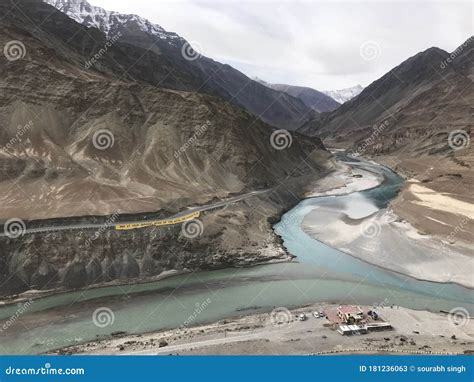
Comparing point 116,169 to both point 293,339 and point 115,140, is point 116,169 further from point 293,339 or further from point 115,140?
point 293,339

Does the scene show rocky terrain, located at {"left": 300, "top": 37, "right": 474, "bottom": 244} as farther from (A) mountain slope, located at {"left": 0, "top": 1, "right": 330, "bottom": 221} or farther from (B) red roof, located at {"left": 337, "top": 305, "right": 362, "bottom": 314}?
(A) mountain slope, located at {"left": 0, "top": 1, "right": 330, "bottom": 221}

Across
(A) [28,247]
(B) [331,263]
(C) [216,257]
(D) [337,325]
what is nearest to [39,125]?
(A) [28,247]

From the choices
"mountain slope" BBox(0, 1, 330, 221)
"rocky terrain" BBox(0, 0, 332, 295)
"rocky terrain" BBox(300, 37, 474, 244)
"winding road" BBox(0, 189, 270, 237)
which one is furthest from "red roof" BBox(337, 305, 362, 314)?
"mountain slope" BBox(0, 1, 330, 221)

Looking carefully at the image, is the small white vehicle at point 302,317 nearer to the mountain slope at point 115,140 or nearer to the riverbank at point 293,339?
the riverbank at point 293,339

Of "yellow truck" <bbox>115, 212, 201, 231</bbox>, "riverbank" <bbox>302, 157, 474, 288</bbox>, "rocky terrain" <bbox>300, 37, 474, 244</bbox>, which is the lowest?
"yellow truck" <bbox>115, 212, 201, 231</bbox>

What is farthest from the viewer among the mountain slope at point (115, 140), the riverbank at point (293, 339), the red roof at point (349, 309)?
the mountain slope at point (115, 140)

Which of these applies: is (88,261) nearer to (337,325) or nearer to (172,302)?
(172,302)

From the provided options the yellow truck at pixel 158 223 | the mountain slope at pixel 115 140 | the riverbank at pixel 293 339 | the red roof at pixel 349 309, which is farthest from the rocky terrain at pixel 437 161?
the yellow truck at pixel 158 223
